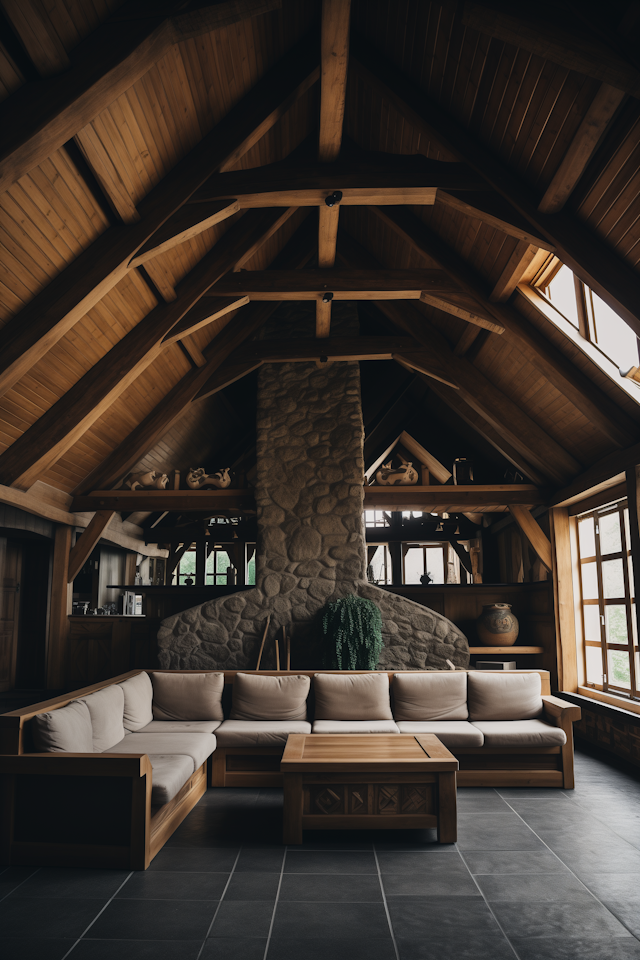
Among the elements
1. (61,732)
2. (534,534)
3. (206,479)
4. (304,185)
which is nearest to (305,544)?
(206,479)

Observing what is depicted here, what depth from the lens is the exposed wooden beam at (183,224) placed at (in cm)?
484

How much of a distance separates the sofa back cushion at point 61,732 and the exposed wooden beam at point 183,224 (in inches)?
123

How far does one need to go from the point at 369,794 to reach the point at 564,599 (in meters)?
4.42

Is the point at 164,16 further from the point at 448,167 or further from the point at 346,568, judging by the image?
the point at 346,568

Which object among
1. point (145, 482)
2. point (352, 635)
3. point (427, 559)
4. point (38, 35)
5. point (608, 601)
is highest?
point (38, 35)

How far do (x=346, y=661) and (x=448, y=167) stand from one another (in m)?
4.79

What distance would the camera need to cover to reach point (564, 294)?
548cm

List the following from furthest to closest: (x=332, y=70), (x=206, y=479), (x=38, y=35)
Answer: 1. (x=206, y=479)
2. (x=332, y=70)
3. (x=38, y=35)

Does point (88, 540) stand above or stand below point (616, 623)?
above

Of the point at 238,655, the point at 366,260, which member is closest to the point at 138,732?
the point at 238,655

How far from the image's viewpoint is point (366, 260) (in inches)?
323

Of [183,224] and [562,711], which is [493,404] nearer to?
[562,711]

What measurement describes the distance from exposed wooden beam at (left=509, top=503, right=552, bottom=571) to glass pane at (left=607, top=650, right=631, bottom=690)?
54.9 inches

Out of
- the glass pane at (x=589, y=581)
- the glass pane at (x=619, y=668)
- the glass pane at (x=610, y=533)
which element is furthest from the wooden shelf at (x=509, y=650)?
the glass pane at (x=610, y=533)
